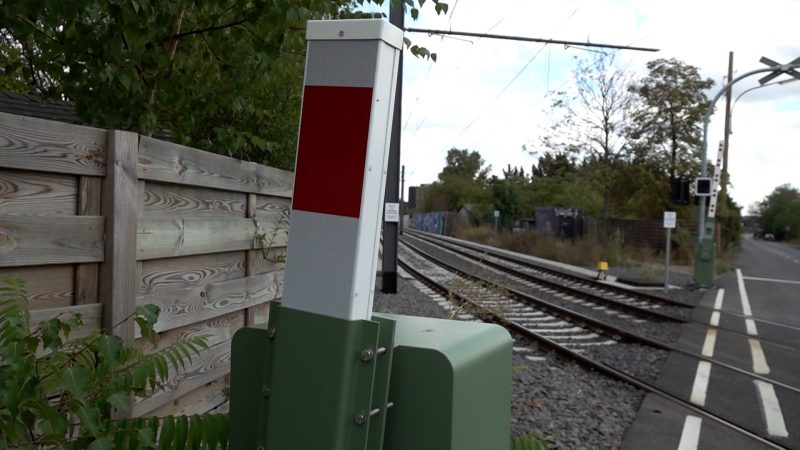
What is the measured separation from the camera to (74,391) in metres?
1.80

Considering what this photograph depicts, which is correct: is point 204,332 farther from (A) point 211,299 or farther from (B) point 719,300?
(B) point 719,300

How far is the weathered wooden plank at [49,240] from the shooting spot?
2.36 meters

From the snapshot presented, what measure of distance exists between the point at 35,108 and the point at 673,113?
33128 mm

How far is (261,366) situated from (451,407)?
0.48 metres

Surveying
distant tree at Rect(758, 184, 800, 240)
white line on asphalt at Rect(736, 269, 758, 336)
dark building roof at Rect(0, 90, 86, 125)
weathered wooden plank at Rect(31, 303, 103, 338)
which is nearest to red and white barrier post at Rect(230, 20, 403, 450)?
weathered wooden plank at Rect(31, 303, 103, 338)

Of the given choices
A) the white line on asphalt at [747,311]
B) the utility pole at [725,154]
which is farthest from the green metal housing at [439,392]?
the utility pole at [725,154]

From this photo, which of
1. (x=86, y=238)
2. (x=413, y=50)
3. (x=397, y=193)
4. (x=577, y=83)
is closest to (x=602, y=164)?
(x=577, y=83)

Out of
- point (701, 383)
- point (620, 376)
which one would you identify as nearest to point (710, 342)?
point (701, 383)

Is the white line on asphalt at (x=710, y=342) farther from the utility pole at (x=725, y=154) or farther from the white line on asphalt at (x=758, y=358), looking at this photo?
the utility pole at (x=725, y=154)

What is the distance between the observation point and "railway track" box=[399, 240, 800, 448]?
6.74 metres

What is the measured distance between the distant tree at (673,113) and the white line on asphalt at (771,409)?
96.0 ft

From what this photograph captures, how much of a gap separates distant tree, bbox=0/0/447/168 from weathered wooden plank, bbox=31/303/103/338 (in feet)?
5.38

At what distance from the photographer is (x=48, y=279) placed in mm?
2578

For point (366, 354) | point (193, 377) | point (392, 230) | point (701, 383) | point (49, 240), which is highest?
point (49, 240)
